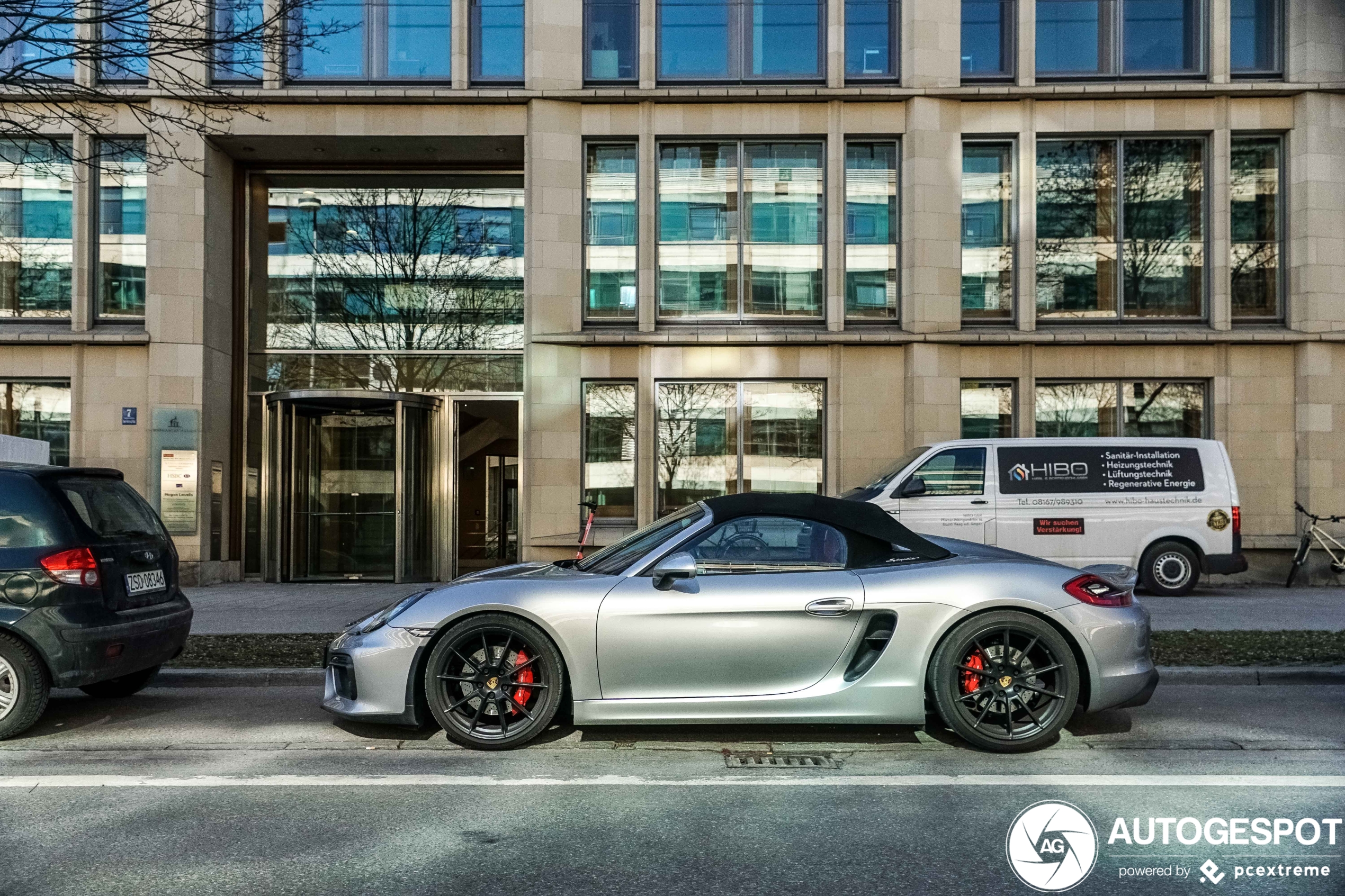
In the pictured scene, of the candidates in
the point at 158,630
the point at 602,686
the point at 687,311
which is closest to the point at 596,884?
the point at 602,686

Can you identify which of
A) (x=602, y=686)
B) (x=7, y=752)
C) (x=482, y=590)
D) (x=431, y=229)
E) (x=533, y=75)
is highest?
(x=533, y=75)

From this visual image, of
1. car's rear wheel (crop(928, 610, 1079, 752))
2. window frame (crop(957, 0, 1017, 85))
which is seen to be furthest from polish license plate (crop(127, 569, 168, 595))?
window frame (crop(957, 0, 1017, 85))

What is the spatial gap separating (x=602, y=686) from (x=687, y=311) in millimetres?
11211

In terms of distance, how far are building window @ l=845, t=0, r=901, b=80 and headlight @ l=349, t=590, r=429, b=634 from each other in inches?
507

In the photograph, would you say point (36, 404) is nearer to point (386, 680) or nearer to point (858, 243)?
point (858, 243)

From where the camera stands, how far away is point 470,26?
1631 cm

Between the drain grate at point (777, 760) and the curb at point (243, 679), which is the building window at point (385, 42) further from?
the drain grate at point (777, 760)

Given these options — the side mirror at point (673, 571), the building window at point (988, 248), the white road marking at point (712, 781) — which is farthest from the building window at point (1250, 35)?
the side mirror at point (673, 571)

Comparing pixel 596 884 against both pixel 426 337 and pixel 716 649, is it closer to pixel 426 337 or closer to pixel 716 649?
pixel 716 649

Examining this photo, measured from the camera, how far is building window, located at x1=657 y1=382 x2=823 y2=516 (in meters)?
15.9

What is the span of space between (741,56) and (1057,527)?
335 inches

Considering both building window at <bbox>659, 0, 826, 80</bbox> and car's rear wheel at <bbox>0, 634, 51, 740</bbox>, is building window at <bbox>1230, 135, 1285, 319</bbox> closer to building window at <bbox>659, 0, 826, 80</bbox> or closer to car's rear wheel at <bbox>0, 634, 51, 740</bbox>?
building window at <bbox>659, 0, 826, 80</bbox>

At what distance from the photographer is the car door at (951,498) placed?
12.9 m

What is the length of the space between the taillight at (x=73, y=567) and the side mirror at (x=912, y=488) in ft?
29.6
